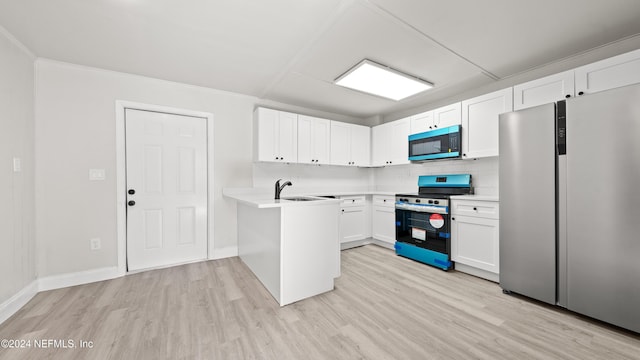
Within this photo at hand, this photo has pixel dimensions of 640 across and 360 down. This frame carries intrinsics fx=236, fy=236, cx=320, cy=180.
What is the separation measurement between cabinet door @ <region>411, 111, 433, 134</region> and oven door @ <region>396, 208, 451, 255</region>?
127 centimetres

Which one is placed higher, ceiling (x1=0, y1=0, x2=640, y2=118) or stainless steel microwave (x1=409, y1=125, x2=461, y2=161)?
ceiling (x1=0, y1=0, x2=640, y2=118)

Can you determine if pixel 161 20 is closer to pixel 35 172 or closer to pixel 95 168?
pixel 95 168

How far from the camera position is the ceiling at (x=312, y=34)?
1.78 meters

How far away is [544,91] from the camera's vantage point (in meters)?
2.41

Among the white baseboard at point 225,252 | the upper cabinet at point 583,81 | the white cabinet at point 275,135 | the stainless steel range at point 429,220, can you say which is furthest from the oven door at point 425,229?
the white baseboard at point 225,252

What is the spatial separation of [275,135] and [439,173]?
264cm

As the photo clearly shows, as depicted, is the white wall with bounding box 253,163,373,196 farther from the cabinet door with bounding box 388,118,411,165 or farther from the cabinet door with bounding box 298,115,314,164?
the cabinet door with bounding box 388,118,411,165

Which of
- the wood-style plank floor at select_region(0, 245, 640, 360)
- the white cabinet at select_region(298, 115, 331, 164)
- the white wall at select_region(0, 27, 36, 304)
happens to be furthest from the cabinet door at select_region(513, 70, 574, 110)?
the white wall at select_region(0, 27, 36, 304)

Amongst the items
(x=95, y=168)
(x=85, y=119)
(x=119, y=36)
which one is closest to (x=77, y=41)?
(x=119, y=36)

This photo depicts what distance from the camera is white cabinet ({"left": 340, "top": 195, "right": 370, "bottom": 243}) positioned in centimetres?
391

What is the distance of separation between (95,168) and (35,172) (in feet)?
1.53

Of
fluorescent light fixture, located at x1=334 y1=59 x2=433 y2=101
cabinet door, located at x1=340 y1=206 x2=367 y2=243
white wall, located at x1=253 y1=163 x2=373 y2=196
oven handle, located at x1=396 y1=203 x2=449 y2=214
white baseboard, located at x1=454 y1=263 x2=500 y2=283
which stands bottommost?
white baseboard, located at x1=454 y1=263 x2=500 y2=283

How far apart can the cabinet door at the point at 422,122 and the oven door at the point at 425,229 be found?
127 cm

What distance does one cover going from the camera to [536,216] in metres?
2.18
